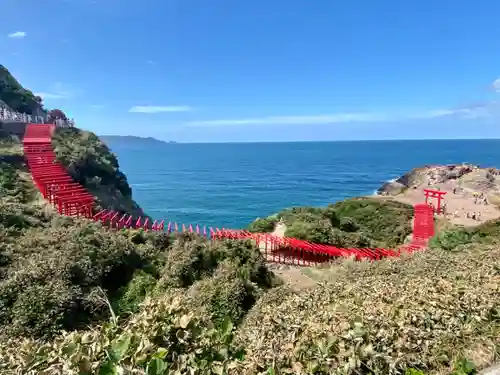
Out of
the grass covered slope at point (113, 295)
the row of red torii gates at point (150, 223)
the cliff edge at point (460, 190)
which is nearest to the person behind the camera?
the grass covered slope at point (113, 295)

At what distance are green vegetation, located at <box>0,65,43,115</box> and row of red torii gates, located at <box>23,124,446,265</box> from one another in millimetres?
19813

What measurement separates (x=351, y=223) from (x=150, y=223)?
49.0 feet

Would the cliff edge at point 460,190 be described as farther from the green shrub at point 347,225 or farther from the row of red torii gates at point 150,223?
the green shrub at point 347,225

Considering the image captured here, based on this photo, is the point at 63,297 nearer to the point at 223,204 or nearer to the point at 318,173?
the point at 223,204

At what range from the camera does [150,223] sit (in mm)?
23422

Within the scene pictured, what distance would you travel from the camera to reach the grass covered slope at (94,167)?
30266mm

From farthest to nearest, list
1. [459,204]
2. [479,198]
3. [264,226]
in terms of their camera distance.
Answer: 1. [479,198]
2. [459,204]
3. [264,226]

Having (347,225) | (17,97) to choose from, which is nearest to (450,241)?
(347,225)

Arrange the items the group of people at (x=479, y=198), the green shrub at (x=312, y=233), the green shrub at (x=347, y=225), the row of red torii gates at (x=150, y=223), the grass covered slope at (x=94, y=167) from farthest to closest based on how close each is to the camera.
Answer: the group of people at (x=479, y=198)
the grass covered slope at (x=94, y=167)
the green shrub at (x=347, y=225)
the green shrub at (x=312, y=233)
the row of red torii gates at (x=150, y=223)

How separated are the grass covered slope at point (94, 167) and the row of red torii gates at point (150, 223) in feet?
5.04

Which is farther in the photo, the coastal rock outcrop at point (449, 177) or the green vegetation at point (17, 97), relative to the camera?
the green vegetation at point (17, 97)

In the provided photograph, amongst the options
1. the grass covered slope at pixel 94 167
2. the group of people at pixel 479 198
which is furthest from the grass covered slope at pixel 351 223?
the grass covered slope at pixel 94 167

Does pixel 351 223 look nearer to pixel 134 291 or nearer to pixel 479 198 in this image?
pixel 479 198

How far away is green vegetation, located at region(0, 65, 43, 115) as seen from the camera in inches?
1892
